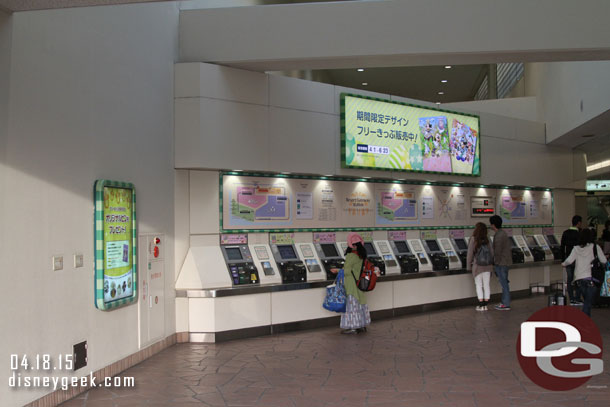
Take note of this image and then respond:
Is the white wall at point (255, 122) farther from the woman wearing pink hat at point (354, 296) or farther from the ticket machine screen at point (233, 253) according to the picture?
the woman wearing pink hat at point (354, 296)

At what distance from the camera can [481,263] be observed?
964 centimetres

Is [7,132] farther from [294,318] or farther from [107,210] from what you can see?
[294,318]

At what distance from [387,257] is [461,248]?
2112 millimetres

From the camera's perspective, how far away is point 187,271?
7.22 metres

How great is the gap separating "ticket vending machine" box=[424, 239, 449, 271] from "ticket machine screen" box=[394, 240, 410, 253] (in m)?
0.49

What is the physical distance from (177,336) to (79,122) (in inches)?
124

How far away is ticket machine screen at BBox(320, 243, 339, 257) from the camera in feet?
28.0

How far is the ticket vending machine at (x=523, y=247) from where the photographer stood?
11.4 metres

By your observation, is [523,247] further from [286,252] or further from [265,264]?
[265,264]

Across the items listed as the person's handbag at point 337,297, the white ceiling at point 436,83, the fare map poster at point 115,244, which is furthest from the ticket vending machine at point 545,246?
the fare map poster at point 115,244

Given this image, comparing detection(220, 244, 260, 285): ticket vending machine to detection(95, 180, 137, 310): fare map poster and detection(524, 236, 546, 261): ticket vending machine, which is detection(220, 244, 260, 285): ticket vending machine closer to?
detection(95, 180, 137, 310): fare map poster

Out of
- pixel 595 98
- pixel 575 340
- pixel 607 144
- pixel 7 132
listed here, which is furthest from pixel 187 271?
pixel 607 144

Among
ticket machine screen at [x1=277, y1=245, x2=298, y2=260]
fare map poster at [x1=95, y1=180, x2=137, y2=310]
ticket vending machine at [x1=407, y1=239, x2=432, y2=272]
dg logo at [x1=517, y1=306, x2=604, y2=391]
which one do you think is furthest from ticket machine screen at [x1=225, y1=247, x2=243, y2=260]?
dg logo at [x1=517, y1=306, x2=604, y2=391]

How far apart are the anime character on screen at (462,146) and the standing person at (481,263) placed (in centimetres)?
117
